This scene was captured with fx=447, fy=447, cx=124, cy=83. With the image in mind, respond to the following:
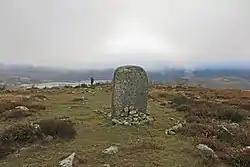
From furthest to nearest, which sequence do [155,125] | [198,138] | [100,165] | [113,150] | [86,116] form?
[86,116]
[155,125]
[198,138]
[113,150]
[100,165]

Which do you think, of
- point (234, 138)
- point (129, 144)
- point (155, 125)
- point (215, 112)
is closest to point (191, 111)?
point (215, 112)

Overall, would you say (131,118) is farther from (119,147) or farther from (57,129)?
(119,147)

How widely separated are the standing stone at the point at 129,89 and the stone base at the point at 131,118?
0.17 m

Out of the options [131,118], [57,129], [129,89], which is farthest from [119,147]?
[129,89]

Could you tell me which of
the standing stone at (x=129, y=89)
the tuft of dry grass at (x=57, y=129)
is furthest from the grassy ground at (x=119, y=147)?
the standing stone at (x=129, y=89)

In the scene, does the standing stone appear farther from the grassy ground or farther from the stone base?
the grassy ground

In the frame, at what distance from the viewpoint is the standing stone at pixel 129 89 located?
2080cm

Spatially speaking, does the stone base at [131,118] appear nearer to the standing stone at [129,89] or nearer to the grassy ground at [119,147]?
the standing stone at [129,89]

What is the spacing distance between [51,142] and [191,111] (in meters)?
9.99

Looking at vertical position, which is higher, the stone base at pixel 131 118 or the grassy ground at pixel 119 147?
the stone base at pixel 131 118

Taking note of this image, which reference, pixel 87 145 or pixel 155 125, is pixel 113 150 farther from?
pixel 155 125

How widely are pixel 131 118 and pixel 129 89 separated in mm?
1451

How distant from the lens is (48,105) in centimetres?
2698

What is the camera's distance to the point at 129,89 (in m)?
20.9
